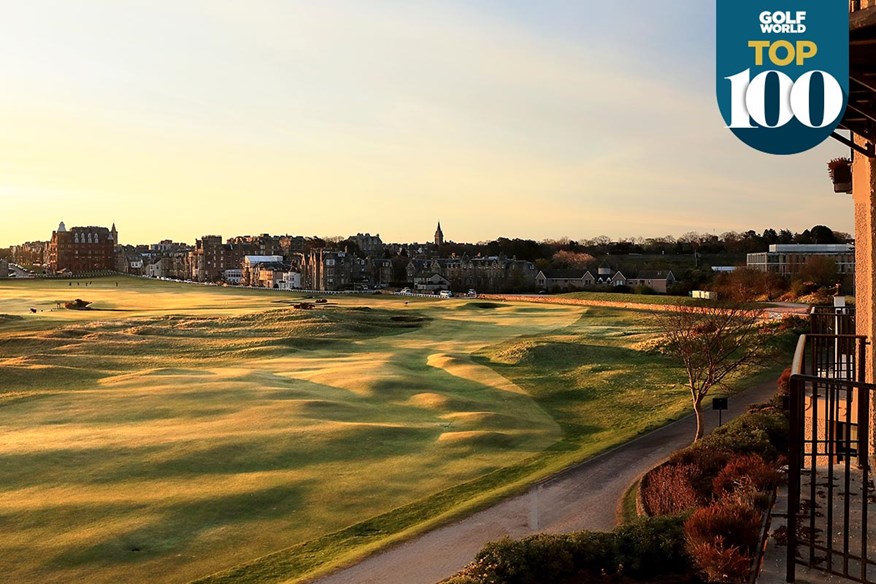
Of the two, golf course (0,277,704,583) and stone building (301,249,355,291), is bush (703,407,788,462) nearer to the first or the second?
golf course (0,277,704,583)

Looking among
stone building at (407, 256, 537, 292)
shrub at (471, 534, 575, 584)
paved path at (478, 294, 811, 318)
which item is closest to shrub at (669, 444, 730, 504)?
shrub at (471, 534, 575, 584)

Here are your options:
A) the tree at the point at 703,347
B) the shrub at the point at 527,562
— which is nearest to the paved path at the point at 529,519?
the shrub at the point at 527,562

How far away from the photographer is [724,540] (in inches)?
445

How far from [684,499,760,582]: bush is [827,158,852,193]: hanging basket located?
9.36m

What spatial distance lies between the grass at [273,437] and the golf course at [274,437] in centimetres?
10

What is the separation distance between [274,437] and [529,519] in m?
13.1

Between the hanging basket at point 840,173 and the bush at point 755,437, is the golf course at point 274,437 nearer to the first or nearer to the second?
the bush at point 755,437

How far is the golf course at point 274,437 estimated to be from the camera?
61.6ft

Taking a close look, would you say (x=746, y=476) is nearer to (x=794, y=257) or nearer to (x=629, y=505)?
(x=629, y=505)

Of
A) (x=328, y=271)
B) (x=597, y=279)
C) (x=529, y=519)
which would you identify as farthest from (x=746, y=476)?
(x=328, y=271)

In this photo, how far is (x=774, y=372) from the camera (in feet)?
153

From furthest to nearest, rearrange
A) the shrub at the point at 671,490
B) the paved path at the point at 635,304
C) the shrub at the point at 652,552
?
1. the paved path at the point at 635,304
2. the shrub at the point at 671,490
3. the shrub at the point at 652,552

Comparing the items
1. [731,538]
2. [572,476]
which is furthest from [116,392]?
[731,538]

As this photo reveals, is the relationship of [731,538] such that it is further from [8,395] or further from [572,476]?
[8,395]
